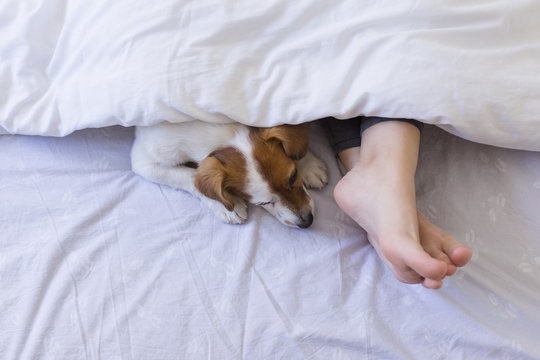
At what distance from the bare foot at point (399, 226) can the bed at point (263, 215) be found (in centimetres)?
13

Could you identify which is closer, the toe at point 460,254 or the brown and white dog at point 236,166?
the toe at point 460,254

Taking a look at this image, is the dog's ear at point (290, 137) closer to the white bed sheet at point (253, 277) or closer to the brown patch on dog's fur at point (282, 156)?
the brown patch on dog's fur at point (282, 156)

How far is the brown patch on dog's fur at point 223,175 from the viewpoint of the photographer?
1.08m

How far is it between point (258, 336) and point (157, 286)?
0.88 ft

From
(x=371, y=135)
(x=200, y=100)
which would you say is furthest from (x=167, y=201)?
(x=371, y=135)

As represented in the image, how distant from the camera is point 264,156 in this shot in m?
1.08

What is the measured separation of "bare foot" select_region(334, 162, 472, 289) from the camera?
2.66 ft

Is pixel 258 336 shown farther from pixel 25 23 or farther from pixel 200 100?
pixel 25 23

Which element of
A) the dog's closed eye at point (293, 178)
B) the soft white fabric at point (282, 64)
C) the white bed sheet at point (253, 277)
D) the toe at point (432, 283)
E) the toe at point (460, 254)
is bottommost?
the white bed sheet at point (253, 277)

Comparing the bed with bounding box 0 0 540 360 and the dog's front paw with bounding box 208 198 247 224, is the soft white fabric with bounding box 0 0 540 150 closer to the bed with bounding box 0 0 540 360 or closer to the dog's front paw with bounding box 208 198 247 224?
the bed with bounding box 0 0 540 360

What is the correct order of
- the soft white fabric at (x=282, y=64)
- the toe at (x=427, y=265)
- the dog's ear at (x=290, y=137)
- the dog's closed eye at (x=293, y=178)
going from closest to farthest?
the toe at (x=427, y=265), the soft white fabric at (x=282, y=64), the dog's ear at (x=290, y=137), the dog's closed eye at (x=293, y=178)

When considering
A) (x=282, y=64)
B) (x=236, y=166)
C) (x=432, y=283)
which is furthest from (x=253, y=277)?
(x=282, y=64)

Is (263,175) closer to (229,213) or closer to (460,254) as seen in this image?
(229,213)

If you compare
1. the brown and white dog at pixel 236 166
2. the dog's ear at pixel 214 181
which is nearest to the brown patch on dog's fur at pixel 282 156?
the brown and white dog at pixel 236 166
